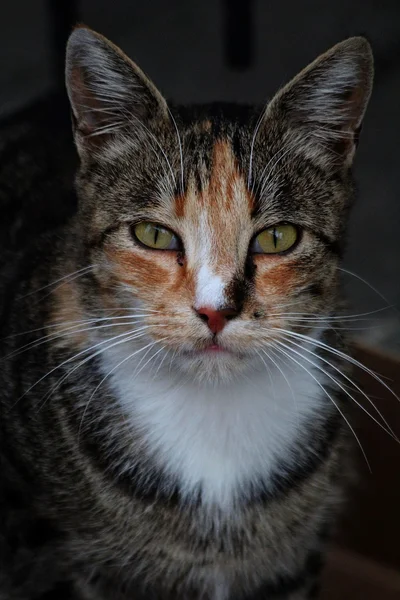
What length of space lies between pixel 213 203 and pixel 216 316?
15 centimetres

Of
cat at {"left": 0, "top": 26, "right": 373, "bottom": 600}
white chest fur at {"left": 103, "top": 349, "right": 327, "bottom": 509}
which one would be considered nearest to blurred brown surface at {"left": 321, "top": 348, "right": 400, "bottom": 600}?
cat at {"left": 0, "top": 26, "right": 373, "bottom": 600}

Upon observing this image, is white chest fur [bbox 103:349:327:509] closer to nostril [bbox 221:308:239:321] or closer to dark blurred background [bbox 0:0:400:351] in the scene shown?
nostril [bbox 221:308:239:321]

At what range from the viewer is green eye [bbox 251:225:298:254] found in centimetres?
109

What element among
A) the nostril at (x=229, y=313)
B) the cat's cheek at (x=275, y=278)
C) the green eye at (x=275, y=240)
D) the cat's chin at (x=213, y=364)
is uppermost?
the green eye at (x=275, y=240)

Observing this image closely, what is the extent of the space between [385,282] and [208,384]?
3.49 feet

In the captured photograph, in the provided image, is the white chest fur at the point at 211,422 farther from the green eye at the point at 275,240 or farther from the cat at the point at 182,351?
the green eye at the point at 275,240

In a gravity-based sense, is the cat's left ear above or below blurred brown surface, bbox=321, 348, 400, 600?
above

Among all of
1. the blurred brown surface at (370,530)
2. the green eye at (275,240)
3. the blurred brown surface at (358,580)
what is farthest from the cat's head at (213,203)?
the blurred brown surface at (358,580)

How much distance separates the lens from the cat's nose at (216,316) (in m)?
1.00

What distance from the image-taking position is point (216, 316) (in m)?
1.01

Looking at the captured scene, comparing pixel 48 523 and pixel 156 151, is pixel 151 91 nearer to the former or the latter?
pixel 156 151

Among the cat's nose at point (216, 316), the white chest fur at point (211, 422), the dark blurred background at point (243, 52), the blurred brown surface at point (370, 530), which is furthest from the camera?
the dark blurred background at point (243, 52)

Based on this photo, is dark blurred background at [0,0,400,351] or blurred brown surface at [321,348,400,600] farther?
dark blurred background at [0,0,400,351]

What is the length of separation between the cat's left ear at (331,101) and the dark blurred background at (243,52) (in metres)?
0.98
